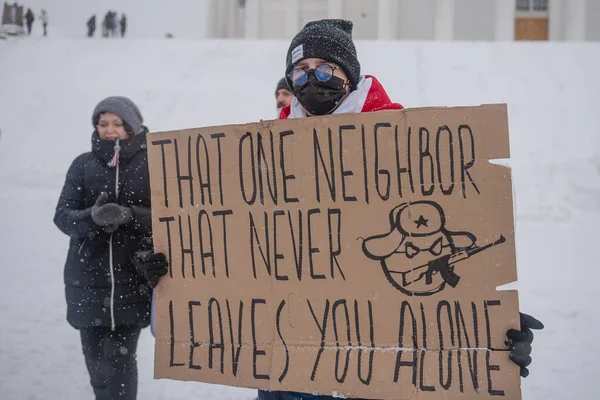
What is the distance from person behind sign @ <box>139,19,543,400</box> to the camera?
203 cm

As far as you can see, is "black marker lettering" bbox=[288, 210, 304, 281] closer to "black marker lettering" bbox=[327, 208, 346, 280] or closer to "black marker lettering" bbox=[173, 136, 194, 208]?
"black marker lettering" bbox=[327, 208, 346, 280]

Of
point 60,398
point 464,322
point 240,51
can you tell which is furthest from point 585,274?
point 240,51

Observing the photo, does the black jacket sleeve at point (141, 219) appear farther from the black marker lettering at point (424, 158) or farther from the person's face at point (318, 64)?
the black marker lettering at point (424, 158)

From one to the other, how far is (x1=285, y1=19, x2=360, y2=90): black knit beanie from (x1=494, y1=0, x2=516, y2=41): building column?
80.2ft

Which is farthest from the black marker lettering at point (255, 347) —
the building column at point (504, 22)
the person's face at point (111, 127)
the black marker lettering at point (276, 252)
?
the building column at point (504, 22)

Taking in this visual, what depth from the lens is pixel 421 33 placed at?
2562 centimetres

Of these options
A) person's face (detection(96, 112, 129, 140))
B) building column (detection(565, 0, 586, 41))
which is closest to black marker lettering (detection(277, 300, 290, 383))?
person's face (detection(96, 112, 129, 140))

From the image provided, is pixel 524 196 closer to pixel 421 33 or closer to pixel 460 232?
pixel 460 232

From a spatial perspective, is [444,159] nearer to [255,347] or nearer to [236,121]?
[255,347]

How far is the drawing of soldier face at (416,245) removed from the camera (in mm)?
1820

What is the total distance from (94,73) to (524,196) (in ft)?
42.9

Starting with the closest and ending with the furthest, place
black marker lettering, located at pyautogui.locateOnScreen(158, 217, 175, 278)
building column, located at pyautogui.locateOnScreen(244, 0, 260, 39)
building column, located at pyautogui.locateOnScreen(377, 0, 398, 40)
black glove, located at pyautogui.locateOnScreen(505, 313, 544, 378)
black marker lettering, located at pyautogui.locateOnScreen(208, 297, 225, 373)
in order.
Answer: black glove, located at pyautogui.locateOnScreen(505, 313, 544, 378)
black marker lettering, located at pyautogui.locateOnScreen(208, 297, 225, 373)
black marker lettering, located at pyautogui.locateOnScreen(158, 217, 175, 278)
building column, located at pyautogui.locateOnScreen(377, 0, 398, 40)
building column, located at pyautogui.locateOnScreen(244, 0, 260, 39)

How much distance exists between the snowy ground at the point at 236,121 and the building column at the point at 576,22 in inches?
345

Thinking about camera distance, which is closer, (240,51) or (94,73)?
(94,73)
